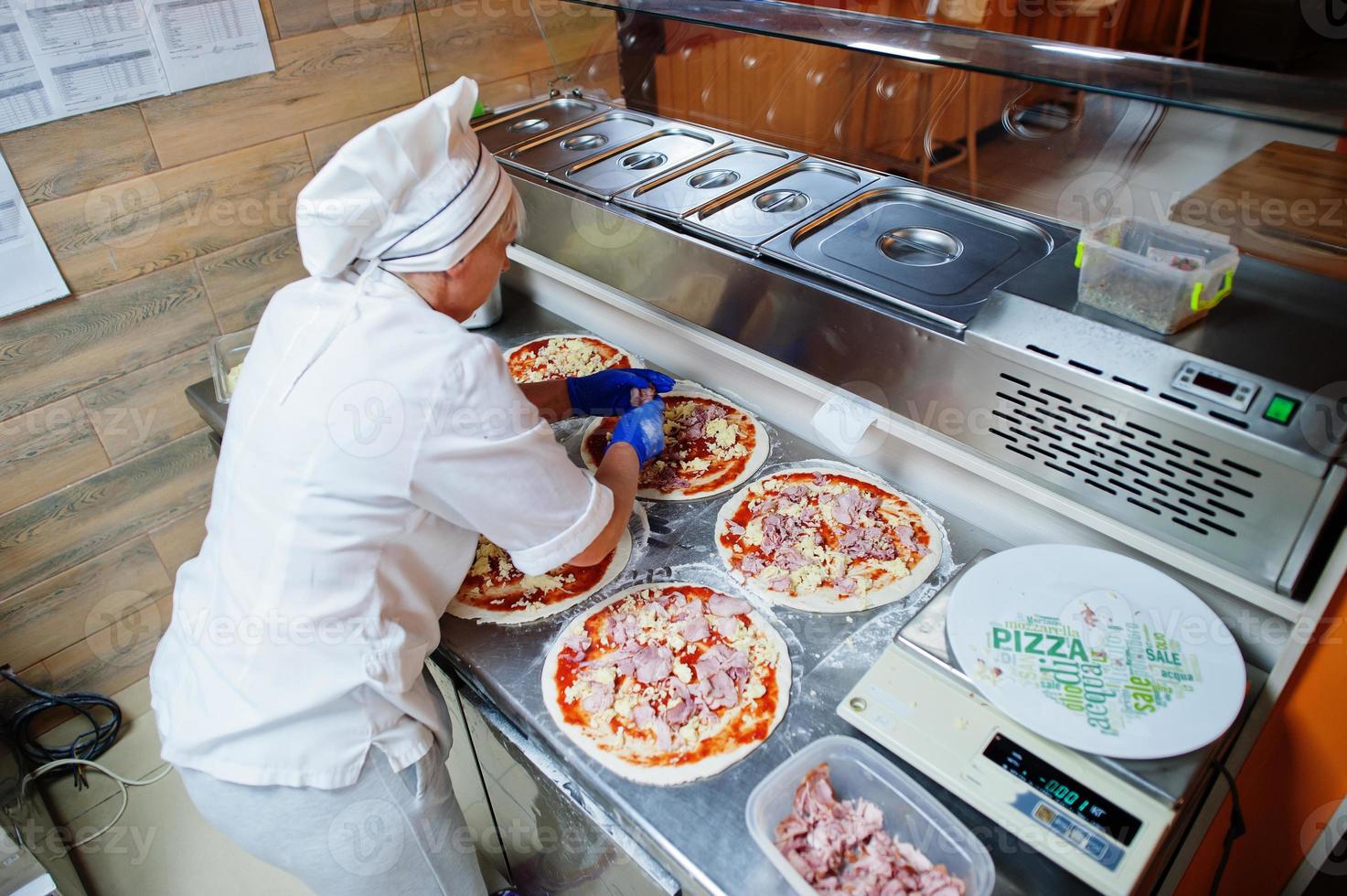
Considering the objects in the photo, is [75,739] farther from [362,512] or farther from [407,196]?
[407,196]

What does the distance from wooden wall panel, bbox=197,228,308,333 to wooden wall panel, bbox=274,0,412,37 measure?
0.61 m

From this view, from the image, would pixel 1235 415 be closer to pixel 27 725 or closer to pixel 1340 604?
pixel 1340 604

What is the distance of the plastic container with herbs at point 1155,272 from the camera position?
3.92 feet

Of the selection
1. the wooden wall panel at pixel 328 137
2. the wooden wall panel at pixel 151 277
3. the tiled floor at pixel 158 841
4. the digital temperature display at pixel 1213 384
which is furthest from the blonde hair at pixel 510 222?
the wooden wall panel at pixel 328 137

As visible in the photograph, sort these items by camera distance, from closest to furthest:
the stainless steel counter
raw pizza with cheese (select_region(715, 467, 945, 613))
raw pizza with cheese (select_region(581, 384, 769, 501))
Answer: the stainless steel counter, raw pizza with cheese (select_region(715, 467, 945, 613)), raw pizza with cheese (select_region(581, 384, 769, 501))

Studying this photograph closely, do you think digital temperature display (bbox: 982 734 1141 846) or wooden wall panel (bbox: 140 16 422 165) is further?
wooden wall panel (bbox: 140 16 422 165)

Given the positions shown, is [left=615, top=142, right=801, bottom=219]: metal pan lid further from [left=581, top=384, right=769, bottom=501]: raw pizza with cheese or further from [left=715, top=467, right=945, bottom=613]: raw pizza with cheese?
[left=715, top=467, right=945, bottom=613]: raw pizza with cheese

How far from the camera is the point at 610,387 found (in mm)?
A: 1952

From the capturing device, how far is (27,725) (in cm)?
252

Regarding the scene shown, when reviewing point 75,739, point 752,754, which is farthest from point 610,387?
point 75,739

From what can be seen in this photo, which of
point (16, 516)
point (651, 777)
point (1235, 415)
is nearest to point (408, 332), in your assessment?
point (651, 777)

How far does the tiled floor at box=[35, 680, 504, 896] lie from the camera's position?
222 centimetres

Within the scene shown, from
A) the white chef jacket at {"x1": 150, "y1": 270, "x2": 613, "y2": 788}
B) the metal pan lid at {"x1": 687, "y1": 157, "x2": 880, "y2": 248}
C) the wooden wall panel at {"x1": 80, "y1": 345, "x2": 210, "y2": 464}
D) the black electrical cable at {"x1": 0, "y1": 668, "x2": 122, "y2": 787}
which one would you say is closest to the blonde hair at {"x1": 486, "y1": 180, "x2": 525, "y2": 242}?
the white chef jacket at {"x1": 150, "y1": 270, "x2": 613, "y2": 788}

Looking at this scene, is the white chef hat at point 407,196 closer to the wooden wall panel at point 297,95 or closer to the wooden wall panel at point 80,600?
the wooden wall panel at point 297,95
